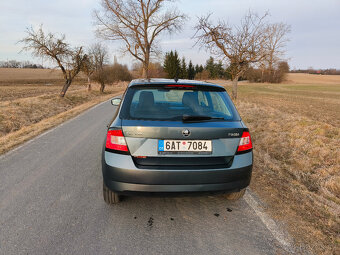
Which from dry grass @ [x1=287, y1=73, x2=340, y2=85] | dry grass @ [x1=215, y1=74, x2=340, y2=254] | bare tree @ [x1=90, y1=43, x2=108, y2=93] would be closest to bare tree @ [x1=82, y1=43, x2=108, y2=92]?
bare tree @ [x1=90, y1=43, x2=108, y2=93]

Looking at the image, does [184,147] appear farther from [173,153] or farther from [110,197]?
[110,197]

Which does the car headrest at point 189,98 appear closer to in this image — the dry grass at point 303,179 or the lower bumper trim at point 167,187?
the lower bumper trim at point 167,187

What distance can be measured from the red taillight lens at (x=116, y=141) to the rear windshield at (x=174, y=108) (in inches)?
7.8

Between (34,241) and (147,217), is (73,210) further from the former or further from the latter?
(147,217)

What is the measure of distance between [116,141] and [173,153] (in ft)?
1.98

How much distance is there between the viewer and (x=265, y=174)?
3984 millimetres

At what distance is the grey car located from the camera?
2.31 meters

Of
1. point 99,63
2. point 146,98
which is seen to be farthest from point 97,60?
point 146,98

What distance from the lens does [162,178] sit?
2.30 m

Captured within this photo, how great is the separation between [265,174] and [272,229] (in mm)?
1636

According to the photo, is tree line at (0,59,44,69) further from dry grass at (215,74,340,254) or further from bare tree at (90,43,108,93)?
dry grass at (215,74,340,254)

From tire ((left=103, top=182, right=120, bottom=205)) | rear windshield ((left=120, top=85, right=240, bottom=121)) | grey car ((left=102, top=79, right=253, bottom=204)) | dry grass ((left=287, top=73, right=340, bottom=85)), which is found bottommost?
tire ((left=103, top=182, right=120, bottom=205))

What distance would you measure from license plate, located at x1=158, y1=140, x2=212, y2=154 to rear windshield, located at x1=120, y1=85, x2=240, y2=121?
0.82ft

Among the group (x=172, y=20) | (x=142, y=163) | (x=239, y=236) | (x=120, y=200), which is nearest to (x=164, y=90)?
(x=142, y=163)
